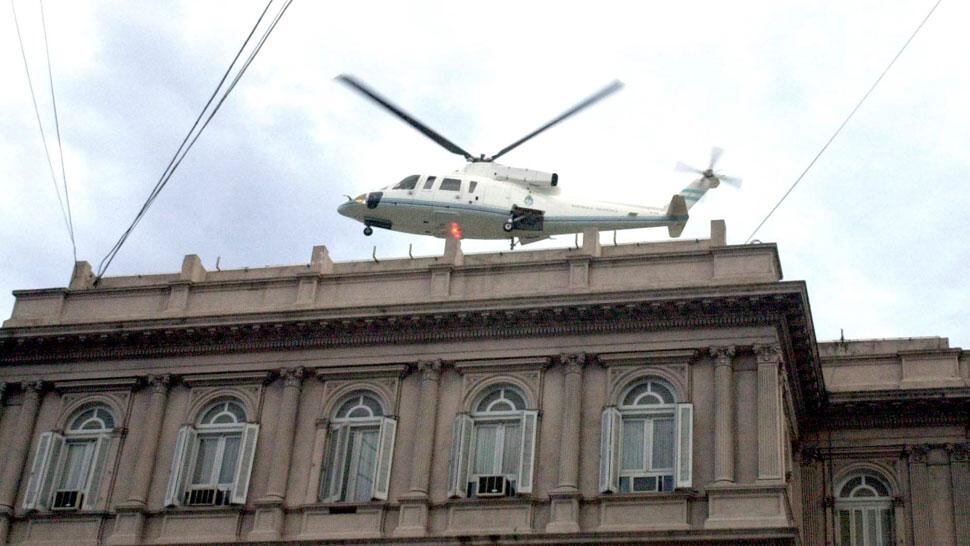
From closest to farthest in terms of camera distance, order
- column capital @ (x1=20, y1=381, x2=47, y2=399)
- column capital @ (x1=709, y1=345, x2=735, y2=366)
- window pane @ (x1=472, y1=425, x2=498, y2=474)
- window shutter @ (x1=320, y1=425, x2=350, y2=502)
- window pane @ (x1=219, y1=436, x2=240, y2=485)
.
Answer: column capital @ (x1=709, y1=345, x2=735, y2=366)
window pane @ (x1=472, y1=425, x2=498, y2=474)
window shutter @ (x1=320, y1=425, x2=350, y2=502)
window pane @ (x1=219, y1=436, x2=240, y2=485)
column capital @ (x1=20, y1=381, x2=47, y2=399)

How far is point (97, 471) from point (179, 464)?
2.23m

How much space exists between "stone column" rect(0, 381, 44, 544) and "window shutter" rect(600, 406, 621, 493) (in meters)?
13.9

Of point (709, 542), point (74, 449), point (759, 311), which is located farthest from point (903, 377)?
point (74, 449)

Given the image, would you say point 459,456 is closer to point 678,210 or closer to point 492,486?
point 492,486

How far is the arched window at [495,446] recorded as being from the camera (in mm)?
31438

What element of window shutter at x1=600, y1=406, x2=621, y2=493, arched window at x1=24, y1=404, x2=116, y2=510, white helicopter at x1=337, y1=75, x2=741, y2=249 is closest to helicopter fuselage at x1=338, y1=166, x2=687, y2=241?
white helicopter at x1=337, y1=75, x2=741, y2=249

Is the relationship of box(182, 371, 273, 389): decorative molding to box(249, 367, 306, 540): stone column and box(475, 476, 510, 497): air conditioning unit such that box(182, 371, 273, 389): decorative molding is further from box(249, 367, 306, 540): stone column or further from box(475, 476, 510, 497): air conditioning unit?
box(475, 476, 510, 497): air conditioning unit

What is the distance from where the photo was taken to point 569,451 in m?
31.2

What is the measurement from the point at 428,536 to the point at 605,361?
17.7ft

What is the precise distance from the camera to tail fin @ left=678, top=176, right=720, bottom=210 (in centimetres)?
3897

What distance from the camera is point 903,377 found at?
3597cm

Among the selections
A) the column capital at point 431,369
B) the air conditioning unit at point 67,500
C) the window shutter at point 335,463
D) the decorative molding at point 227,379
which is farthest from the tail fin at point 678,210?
the air conditioning unit at point 67,500

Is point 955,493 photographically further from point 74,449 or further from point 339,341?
point 74,449

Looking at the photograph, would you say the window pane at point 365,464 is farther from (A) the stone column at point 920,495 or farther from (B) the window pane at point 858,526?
(A) the stone column at point 920,495
